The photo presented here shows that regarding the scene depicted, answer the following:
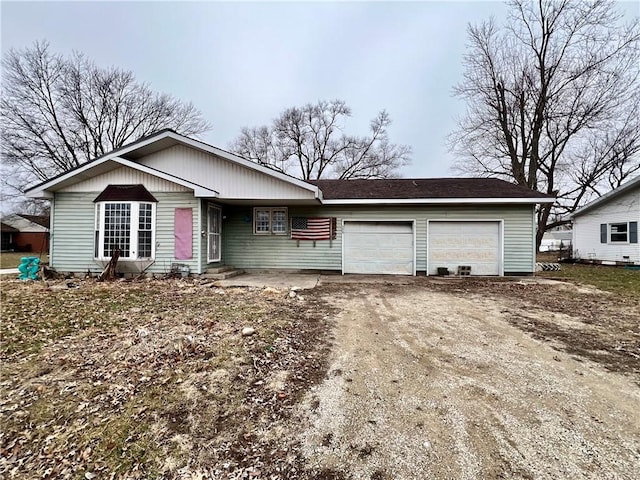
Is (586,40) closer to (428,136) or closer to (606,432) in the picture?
(428,136)

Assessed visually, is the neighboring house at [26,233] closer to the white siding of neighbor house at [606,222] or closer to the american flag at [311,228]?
the american flag at [311,228]

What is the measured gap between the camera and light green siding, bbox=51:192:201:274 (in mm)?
9492

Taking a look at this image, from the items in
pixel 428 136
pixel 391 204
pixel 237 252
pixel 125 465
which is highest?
pixel 428 136

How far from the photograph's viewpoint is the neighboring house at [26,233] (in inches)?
1198

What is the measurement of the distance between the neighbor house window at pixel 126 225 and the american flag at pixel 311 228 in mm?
4540

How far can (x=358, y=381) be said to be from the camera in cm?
304

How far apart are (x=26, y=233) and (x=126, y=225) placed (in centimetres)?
3138

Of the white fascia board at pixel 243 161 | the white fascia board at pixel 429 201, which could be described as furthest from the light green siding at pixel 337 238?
the white fascia board at pixel 243 161

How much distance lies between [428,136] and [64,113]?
25.6m

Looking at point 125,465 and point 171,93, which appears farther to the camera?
point 171,93

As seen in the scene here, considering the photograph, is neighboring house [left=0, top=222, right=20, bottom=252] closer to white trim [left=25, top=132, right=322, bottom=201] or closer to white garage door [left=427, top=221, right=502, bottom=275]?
white trim [left=25, top=132, right=322, bottom=201]

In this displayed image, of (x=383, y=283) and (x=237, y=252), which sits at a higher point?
(x=237, y=252)

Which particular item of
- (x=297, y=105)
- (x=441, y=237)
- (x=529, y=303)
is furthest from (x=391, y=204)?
(x=297, y=105)

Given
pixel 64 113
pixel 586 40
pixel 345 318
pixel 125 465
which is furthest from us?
pixel 64 113
